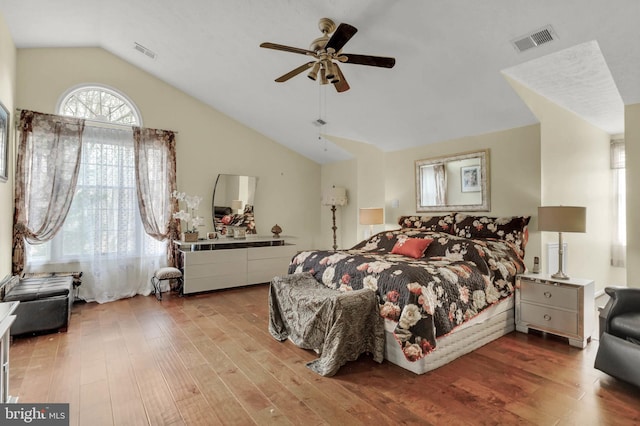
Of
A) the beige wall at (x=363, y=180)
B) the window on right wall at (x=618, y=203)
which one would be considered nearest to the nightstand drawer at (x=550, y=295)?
the beige wall at (x=363, y=180)

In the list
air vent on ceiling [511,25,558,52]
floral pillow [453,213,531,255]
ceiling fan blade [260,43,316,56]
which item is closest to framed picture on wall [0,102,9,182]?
ceiling fan blade [260,43,316,56]

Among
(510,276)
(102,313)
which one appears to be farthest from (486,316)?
(102,313)

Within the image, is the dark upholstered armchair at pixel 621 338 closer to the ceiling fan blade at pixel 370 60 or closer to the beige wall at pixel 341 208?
the ceiling fan blade at pixel 370 60

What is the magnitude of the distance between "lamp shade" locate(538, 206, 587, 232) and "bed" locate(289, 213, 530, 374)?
48 cm

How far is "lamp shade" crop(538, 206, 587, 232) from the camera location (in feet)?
9.97

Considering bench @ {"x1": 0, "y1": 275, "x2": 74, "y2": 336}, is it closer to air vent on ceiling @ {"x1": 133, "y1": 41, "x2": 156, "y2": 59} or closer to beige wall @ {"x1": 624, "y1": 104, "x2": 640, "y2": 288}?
air vent on ceiling @ {"x1": 133, "y1": 41, "x2": 156, "y2": 59}

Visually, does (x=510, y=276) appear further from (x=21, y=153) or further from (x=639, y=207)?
(x=21, y=153)

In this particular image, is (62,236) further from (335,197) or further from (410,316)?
(410,316)

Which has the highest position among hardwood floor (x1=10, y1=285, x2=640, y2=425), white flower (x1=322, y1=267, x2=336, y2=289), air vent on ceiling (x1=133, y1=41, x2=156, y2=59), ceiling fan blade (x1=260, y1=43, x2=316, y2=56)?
air vent on ceiling (x1=133, y1=41, x2=156, y2=59)

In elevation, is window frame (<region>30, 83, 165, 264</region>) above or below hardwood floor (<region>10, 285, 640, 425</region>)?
above

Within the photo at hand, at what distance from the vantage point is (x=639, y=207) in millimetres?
3262

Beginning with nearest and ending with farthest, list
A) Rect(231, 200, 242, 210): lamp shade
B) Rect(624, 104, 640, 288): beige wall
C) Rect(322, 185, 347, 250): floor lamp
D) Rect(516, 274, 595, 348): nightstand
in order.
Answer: Rect(516, 274, 595, 348): nightstand < Rect(624, 104, 640, 288): beige wall < Rect(231, 200, 242, 210): lamp shade < Rect(322, 185, 347, 250): floor lamp

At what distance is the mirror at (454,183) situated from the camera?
13.5 ft

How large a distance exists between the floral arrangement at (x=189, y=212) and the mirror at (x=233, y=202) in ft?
1.15
